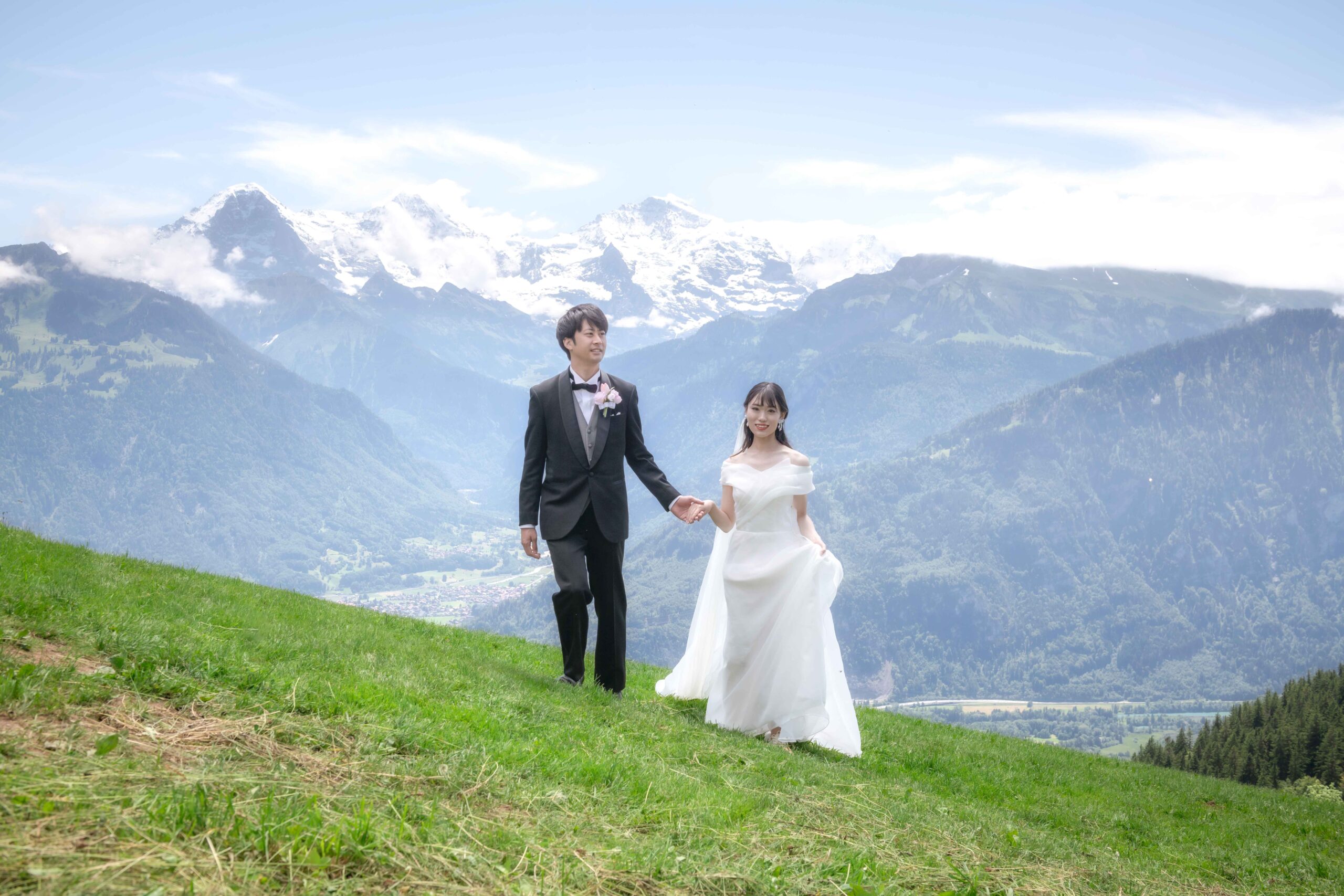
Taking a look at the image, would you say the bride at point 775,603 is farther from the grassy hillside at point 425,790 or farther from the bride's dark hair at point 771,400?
the grassy hillside at point 425,790

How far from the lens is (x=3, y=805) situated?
3.31 m

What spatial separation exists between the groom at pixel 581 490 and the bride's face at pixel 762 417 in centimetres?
107

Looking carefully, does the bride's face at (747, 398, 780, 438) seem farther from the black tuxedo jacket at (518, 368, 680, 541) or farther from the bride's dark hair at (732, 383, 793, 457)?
the black tuxedo jacket at (518, 368, 680, 541)

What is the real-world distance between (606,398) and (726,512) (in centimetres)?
177

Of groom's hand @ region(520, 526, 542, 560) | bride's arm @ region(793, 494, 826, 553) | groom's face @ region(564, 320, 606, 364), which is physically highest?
groom's face @ region(564, 320, 606, 364)

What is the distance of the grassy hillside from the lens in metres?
3.43

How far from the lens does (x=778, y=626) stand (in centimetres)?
912

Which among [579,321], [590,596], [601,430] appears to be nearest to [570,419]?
[601,430]

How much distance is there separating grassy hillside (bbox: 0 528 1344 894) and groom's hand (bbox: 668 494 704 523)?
1.89m

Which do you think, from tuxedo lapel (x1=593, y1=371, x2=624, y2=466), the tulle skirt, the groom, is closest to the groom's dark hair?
the groom

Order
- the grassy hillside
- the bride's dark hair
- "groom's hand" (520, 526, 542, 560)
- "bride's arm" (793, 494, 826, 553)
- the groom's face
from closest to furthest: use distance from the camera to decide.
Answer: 1. the grassy hillside
2. "groom's hand" (520, 526, 542, 560)
3. the groom's face
4. the bride's dark hair
5. "bride's arm" (793, 494, 826, 553)

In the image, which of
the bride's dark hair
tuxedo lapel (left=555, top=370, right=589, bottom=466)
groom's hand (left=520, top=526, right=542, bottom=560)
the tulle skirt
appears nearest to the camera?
groom's hand (left=520, top=526, right=542, bottom=560)

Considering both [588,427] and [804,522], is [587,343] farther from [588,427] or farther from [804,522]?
[804,522]

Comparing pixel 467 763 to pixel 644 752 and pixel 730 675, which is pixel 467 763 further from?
pixel 730 675
